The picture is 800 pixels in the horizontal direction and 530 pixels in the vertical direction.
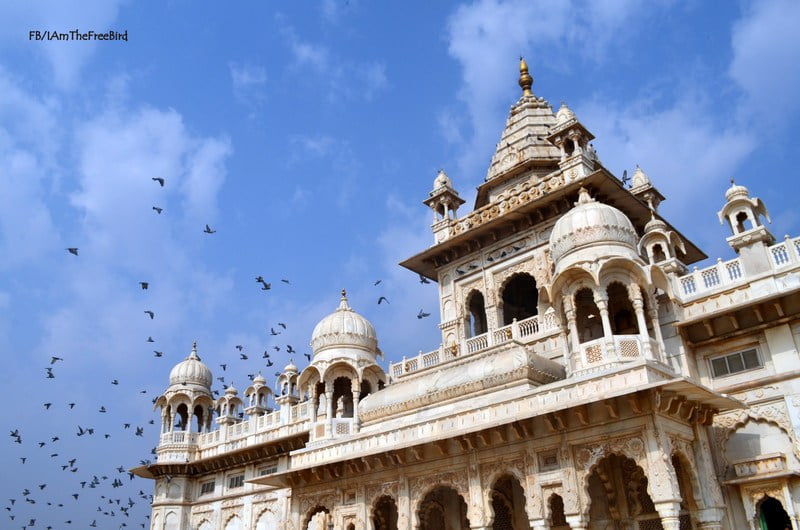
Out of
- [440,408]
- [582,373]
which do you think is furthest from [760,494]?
[440,408]

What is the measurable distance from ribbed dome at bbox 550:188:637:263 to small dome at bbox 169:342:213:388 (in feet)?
74.2

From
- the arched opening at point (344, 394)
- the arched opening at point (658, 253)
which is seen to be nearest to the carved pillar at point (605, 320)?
the arched opening at point (658, 253)

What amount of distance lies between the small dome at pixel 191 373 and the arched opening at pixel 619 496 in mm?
23337

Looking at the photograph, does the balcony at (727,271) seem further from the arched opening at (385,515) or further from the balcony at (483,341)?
the arched opening at (385,515)

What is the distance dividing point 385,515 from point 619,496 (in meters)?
7.26

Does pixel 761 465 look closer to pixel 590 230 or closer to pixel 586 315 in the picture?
pixel 586 315

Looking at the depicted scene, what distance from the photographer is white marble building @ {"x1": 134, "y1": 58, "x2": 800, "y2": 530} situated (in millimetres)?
14695

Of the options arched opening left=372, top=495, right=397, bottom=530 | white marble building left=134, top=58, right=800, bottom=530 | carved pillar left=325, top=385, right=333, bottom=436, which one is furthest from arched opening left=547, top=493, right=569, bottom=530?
carved pillar left=325, top=385, right=333, bottom=436

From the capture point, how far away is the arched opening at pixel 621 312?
730 inches

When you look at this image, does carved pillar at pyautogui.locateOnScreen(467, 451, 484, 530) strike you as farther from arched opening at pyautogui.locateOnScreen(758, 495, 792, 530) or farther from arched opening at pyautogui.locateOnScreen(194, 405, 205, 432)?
arched opening at pyautogui.locateOnScreen(194, 405, 205, 432)

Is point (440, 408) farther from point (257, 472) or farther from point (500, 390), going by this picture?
point (257, 472)

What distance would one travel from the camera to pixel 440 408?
19000 millimetres

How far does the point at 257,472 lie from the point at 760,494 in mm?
19764

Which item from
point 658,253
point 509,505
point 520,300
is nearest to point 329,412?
point 509,505
